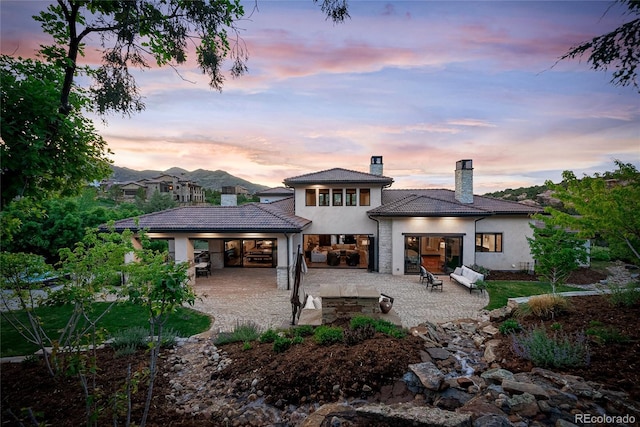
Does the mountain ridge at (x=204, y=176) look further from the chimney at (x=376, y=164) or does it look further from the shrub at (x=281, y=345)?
the shrub at (x=281, y=345)

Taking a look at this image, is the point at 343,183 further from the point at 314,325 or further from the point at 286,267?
the point at 314,325

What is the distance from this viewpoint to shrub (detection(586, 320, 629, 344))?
16.1 ft

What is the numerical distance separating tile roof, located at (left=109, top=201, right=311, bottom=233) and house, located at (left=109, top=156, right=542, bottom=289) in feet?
0.15

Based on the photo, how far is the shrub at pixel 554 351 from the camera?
4426mm

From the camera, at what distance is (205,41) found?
5254 mm

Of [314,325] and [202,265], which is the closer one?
[314,325]

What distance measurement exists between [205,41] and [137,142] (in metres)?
17.9

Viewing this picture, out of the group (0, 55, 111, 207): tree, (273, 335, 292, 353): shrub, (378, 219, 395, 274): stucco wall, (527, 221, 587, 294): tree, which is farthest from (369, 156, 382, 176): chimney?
(0, 55, 111, 207): tree

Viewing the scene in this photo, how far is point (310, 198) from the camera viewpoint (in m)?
17.8

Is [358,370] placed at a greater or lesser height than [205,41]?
lesser

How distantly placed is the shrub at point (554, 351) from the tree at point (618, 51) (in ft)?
15.7

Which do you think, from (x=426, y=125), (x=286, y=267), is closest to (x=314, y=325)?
(x=286, y=267)

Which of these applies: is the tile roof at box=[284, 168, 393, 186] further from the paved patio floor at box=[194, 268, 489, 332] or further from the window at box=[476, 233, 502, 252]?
the window at box=[476, 233, 502, 252]

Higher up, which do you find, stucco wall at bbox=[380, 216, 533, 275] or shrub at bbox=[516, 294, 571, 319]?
stucco wall at bbox=[380, 216, 533, 275]
